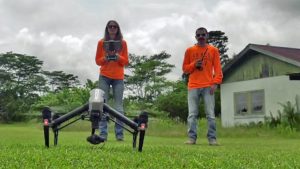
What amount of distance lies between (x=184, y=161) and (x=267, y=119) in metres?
18.2

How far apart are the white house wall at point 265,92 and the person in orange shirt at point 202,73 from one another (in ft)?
43.8

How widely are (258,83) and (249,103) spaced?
3.34 feet

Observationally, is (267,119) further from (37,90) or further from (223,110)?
(37,90)

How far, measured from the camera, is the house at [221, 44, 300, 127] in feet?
69.4

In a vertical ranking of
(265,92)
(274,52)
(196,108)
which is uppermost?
(274,52)

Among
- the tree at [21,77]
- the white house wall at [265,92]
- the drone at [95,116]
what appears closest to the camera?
the drone at [95,116]

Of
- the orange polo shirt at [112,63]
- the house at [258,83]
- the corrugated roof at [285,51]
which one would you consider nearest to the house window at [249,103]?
the house at [258,83]

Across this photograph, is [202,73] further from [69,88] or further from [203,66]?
[69,88]

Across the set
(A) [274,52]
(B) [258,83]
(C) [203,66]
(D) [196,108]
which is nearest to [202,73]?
(C) [203,66]

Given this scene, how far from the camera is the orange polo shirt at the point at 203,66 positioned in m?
8.06

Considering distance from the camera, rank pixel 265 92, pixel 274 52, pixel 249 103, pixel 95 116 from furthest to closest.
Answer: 1. pixel 249 103
2. pixel 265 92
3. pixel 274 52
4. pixel 95 116

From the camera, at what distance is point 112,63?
788cm

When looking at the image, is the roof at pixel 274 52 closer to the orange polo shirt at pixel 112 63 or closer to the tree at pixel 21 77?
the orange polo shirt at pixel 112 63

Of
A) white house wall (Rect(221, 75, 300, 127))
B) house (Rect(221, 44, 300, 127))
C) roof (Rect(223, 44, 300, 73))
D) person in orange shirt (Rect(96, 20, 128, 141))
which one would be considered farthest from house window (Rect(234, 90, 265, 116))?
person in orange shirt (Rect(96, 20, 128, 141))
